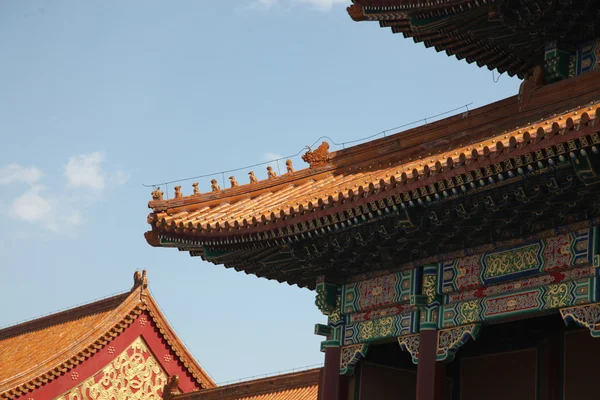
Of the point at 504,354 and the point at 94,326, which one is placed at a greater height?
the point at 94,326

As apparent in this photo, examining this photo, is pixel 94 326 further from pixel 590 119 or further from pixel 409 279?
pixel 590 119

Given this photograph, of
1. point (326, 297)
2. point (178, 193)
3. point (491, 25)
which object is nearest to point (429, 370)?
point (326, 297)

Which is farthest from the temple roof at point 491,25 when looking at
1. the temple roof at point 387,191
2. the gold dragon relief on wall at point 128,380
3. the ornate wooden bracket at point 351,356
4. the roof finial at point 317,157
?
the gold dragon relief on wall at point 128,380

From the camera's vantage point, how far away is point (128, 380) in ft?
93.0

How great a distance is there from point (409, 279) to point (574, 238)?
244 centimetres

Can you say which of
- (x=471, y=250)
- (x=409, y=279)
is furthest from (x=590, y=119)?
(x=409, y=279)

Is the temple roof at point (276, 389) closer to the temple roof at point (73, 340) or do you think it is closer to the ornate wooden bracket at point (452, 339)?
the temple roof at point (73, 340)

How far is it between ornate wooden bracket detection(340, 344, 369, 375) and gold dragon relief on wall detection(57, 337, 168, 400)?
1477 cm

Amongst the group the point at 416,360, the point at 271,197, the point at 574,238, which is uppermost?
the point at 271,197

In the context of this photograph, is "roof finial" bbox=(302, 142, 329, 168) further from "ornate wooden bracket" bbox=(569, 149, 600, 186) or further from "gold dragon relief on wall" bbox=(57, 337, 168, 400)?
"gold dragon relief on wall" bbox=(57, 337, 168, 400)

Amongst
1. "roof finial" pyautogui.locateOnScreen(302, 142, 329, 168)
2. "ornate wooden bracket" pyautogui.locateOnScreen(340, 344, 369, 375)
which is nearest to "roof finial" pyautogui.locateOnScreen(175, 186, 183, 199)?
"roof finial" pyautogui.locateOnScreen(302, 142, 329, 168)

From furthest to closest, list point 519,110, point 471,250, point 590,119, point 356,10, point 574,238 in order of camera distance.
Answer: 1. point 356,10
2. point 519,110
3. point 471,250
4. point 574,238
5. point 590,119

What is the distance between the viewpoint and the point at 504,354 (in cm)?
1470

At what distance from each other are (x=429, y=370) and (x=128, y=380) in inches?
657
